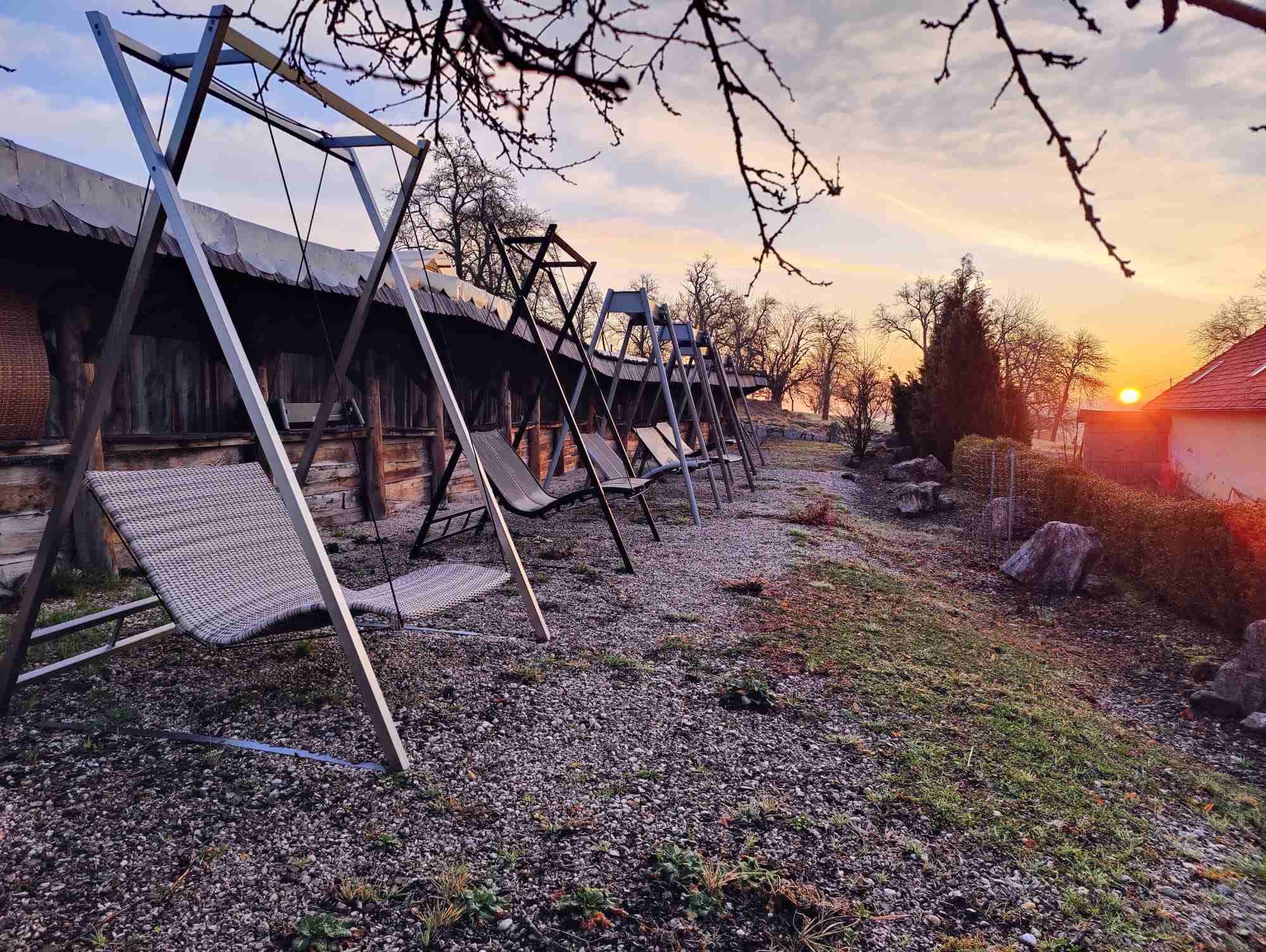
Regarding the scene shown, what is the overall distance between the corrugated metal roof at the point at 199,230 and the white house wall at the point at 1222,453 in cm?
1386

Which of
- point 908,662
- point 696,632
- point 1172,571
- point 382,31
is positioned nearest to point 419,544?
point 696,632

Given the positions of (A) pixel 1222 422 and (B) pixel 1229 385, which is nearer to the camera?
(A) pixel 1222 422

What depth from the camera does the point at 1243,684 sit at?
4363 mm

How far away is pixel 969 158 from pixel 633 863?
221cm

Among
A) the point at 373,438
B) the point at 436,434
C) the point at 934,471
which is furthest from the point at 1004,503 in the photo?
the point at 373,438

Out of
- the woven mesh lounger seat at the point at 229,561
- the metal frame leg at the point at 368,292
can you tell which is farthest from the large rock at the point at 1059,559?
the metal frame leg at the point at 368,292

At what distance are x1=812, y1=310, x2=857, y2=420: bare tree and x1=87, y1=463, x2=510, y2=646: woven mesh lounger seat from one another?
53.4 metres

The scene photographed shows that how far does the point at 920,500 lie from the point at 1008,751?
9.64 m

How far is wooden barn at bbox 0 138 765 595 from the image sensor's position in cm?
441

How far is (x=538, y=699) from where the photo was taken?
329cm

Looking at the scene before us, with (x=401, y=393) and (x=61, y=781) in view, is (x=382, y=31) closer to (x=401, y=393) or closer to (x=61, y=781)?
(x=61, y=781)

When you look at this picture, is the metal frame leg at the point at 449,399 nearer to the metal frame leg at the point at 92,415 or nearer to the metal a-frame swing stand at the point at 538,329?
the metal a-frame swing stand at the point at 538,329

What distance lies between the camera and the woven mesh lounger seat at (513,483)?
582 cm

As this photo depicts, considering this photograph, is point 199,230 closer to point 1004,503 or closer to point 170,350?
→ point 170,350
